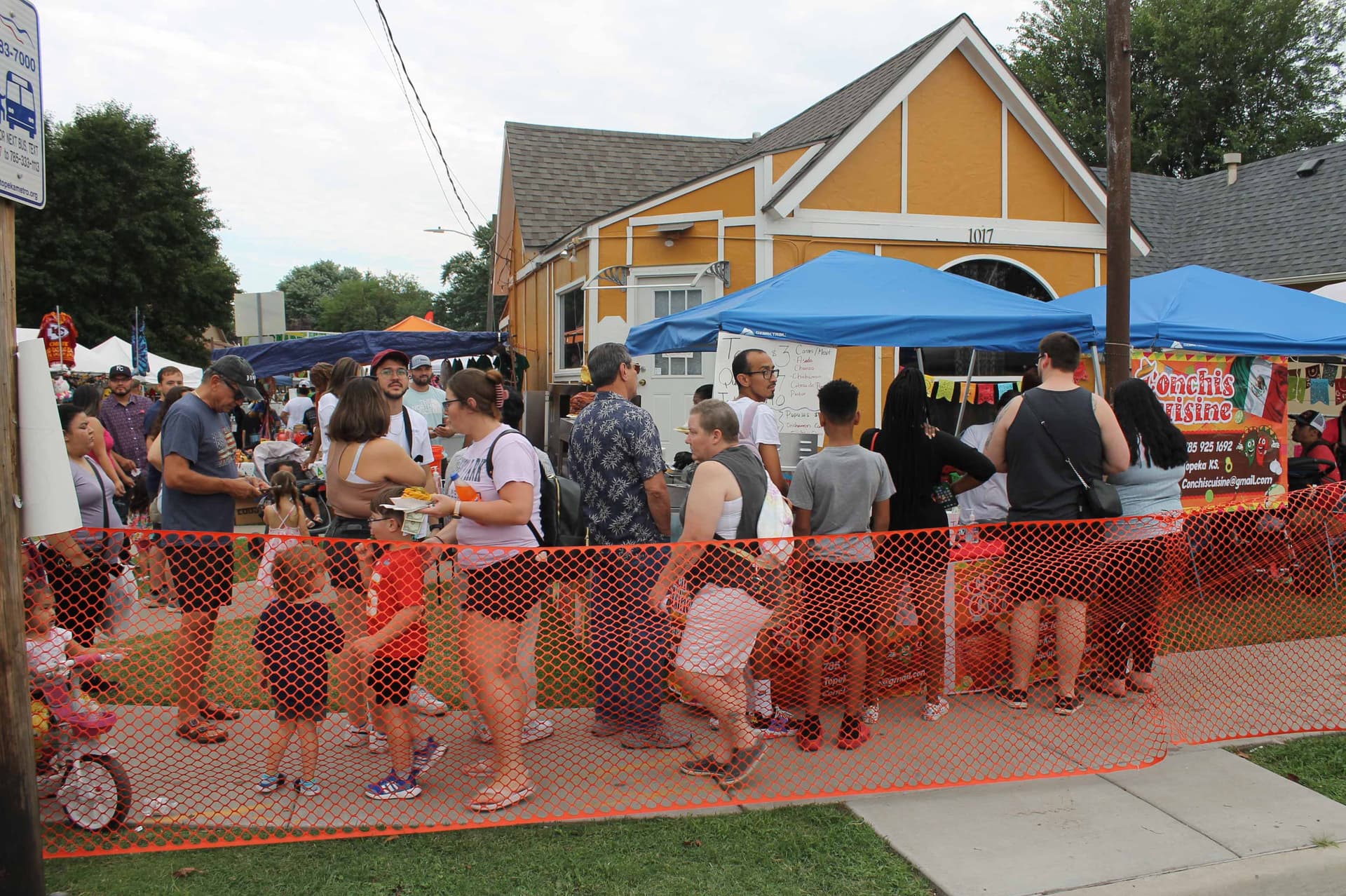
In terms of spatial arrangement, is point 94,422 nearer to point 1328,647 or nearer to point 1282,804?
point 1282,804

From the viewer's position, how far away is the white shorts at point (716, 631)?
4.04 metres

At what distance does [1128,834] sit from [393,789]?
10.4 feet

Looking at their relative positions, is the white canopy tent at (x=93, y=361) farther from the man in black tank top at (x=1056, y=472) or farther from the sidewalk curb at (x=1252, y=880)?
the sidewalk curb at (x=1252, y=880)

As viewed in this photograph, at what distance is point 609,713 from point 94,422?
4.26 metres

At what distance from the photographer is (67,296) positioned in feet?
110

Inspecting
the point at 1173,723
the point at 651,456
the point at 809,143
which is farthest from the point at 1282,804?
the point at 809,143

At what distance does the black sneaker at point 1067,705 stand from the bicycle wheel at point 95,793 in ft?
14.9

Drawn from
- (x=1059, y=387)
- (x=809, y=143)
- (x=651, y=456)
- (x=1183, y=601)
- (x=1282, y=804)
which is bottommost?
(x=1282, y=804)

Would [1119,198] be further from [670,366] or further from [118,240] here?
[118,240]

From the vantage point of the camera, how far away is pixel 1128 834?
149 inches

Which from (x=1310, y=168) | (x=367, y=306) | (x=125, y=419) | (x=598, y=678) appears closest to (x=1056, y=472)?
(x=598, y=678)

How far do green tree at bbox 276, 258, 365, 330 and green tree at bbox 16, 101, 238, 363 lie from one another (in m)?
65.0

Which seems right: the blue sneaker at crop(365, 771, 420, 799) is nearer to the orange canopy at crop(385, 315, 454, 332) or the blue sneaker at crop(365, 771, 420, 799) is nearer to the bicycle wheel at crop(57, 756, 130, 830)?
the bicycle wheel at crop(57, 756, 130, 830)

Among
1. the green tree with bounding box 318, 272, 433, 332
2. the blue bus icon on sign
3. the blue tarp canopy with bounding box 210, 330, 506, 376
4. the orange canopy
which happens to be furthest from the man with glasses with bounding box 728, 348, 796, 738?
the green tree with bounding box 318, 272, 433, 332
